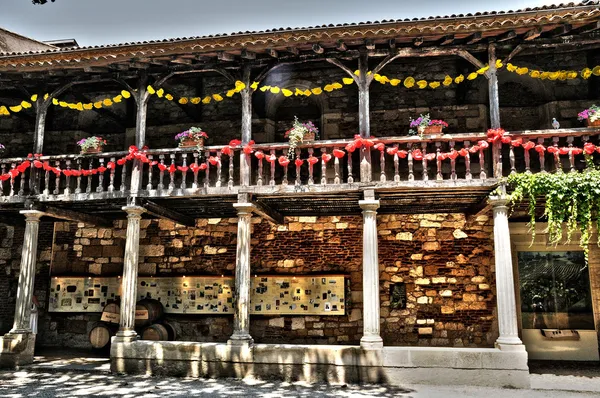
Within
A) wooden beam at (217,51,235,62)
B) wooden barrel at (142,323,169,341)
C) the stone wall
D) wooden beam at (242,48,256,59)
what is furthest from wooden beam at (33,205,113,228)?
wooden beam at (242,48,256,59)

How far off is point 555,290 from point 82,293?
35.9 feet

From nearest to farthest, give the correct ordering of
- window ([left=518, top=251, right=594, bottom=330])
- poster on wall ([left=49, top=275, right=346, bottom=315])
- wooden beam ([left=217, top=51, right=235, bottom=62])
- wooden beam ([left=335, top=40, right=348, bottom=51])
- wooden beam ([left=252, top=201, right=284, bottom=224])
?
wooden beam ([left=335, top=40, right=348, bottom=51]) < wooden beam ([left=217, top=51, right=235, bottom=62]) < wooden beam ([left=252, top=201, right=284, bottom=224]) < window ([left=518, top=251, right=594, bottom=330]) < poster on wall ([left=49, top=275, right=346, bottom=315])

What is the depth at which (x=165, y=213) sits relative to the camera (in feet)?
34.2

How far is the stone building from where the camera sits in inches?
339

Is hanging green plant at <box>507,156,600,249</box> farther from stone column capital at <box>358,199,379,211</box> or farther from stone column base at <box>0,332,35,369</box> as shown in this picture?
stone column base at <box>0,332,35,369</box>

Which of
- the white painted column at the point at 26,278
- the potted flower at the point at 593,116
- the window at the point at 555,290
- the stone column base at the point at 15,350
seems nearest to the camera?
the potted flower at the point at 593,116

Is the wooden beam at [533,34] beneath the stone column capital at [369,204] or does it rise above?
above

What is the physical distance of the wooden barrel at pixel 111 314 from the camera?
36.0ft

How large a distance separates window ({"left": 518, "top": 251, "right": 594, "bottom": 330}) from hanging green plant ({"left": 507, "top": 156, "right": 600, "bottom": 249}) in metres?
3.01

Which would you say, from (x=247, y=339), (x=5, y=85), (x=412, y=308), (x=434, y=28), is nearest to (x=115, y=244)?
(x=5, y=85)

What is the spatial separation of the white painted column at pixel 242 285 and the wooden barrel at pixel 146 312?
266 cm

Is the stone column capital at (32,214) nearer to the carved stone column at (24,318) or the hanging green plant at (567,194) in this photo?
the carved stone column at (24,318)

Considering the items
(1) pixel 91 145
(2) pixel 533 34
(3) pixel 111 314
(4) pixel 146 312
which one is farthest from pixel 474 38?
(3) pixel 111 314

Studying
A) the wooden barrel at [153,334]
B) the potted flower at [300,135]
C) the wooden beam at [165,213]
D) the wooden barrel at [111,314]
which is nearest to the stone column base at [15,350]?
the wooden barrel at [111,314]
